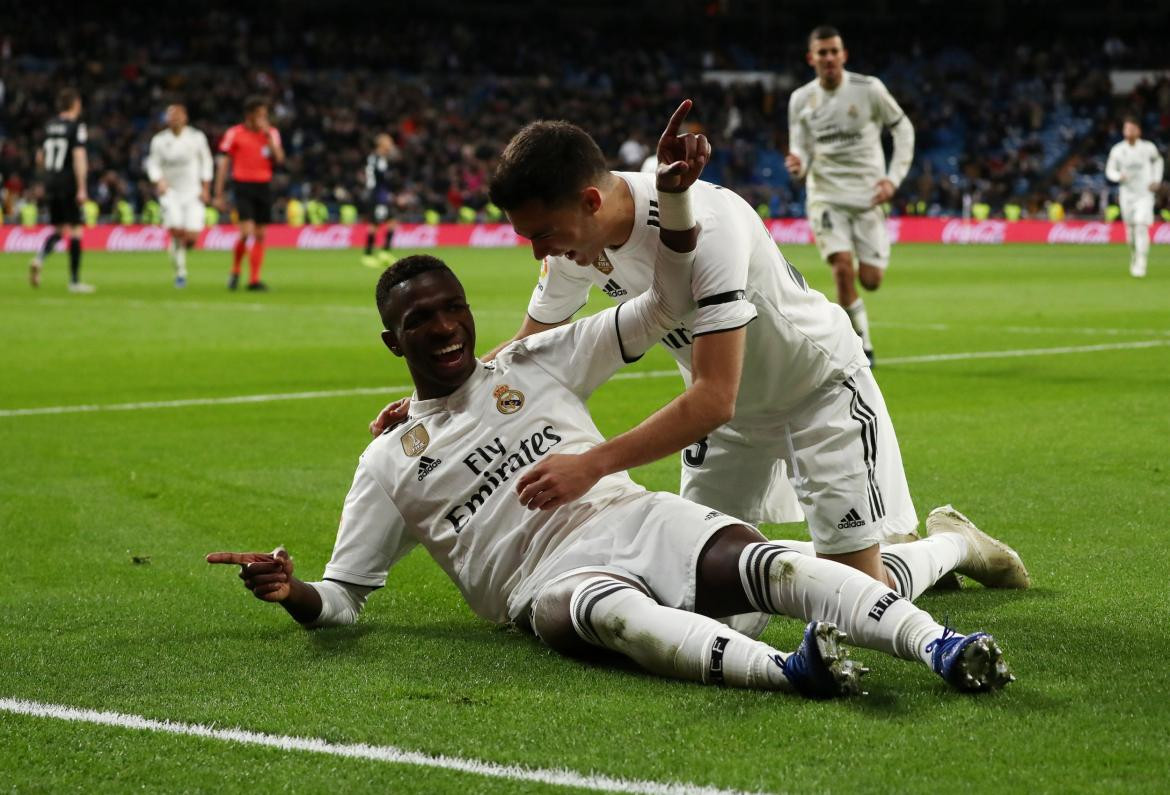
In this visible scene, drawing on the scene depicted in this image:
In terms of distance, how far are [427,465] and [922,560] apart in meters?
1.54

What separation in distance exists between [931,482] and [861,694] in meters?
3.58

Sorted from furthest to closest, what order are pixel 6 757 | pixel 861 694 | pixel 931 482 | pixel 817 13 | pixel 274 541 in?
pixel 817 13, pixel 931 482, pixel 274 541, pixel 861 694, pixel 6 757

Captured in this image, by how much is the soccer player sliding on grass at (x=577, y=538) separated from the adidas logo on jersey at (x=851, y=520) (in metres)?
0.51

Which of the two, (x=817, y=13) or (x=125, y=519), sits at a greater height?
(x=817, y=13)

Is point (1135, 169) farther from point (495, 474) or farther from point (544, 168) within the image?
point (544, 168)

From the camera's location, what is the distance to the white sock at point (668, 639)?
3.76 m

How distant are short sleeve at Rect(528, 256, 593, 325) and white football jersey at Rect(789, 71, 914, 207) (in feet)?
27.0

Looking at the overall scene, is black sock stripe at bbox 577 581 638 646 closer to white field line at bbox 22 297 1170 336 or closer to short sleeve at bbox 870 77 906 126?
short sleeve at bbox 870 77 906 126

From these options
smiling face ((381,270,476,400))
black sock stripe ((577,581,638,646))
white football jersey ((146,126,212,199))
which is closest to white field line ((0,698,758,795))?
black sock stripe ((577,581,638,646))

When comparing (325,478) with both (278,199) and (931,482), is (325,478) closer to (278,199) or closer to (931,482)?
(931,482)

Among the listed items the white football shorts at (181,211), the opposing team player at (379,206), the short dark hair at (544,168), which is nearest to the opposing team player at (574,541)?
the short dark hair at (544,168)

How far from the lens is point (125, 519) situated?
6547 millimetres

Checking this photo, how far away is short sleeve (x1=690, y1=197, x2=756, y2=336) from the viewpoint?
4.02m

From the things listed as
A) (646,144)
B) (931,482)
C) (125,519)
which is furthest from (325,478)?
(646,144)
